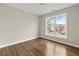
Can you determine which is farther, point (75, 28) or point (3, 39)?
point (75, 28)

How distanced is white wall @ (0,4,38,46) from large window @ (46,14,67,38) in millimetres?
1298

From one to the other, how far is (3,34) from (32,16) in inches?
108

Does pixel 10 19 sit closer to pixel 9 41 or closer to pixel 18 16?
pixel 18 16

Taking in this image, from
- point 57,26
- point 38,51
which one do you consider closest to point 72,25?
point 57,26

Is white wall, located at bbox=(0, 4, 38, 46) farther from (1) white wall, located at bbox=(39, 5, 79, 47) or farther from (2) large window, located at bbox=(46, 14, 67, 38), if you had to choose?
(1) white wall, located at bbox=(39, 5, 79, 47)

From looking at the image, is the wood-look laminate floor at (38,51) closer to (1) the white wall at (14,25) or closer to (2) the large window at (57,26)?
(1) the white wall at (14,25)

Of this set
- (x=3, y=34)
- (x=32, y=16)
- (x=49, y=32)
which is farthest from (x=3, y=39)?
(x=49, y=32)

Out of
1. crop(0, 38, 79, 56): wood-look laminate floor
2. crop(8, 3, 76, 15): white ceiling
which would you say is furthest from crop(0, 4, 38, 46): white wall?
A: crop(0, 38, 79, 56): wood-look laminate floor

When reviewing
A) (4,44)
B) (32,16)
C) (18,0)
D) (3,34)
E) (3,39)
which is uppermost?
(32,16)

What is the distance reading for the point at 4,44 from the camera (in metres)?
3.62

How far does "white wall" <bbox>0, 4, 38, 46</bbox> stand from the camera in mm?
3530

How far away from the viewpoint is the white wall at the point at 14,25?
3530 millimetres

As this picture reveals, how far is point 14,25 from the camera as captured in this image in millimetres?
4113

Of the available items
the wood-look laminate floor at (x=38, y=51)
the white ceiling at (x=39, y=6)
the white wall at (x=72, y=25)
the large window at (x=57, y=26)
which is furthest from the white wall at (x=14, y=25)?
the white wall at (x=72, y=25)
